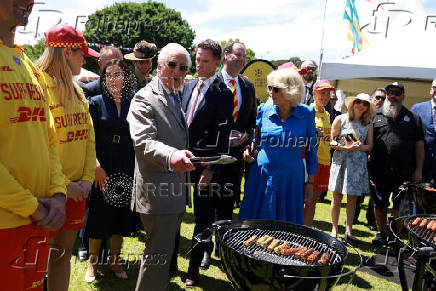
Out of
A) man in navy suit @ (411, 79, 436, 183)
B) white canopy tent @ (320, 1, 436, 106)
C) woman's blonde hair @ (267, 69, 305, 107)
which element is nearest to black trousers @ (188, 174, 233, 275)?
woman's blonde hair @ (267, 69, 305, 107)

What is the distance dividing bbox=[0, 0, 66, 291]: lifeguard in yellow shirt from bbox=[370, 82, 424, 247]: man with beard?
456 cm

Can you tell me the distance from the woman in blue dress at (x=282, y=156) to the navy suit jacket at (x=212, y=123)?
15.5 inches

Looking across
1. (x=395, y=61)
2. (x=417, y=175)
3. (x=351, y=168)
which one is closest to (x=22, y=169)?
(x=351, y=168)

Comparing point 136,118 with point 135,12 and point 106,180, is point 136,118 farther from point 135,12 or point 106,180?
point 135,12

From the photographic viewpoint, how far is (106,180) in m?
3.41

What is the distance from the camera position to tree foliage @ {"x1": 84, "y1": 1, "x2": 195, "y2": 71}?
3200cm

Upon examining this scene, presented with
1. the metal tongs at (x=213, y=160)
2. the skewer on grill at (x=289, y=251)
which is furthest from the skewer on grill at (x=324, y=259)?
the metal tongs at (x=213, y=160)

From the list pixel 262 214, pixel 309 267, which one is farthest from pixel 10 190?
pixel 262 214

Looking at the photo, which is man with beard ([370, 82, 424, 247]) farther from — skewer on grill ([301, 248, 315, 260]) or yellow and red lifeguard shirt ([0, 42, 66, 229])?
yellow and red lifeguard shirt ([0, 42, 66, 229])

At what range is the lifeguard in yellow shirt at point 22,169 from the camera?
5.24ft

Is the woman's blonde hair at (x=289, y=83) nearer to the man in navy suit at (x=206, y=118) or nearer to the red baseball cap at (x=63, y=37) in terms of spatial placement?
the man in navy suit at (x=206, y=118)

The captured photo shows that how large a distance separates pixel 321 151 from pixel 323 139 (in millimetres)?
201

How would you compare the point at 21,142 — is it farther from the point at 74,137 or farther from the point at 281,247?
the point at 281,247

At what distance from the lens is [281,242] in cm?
247
